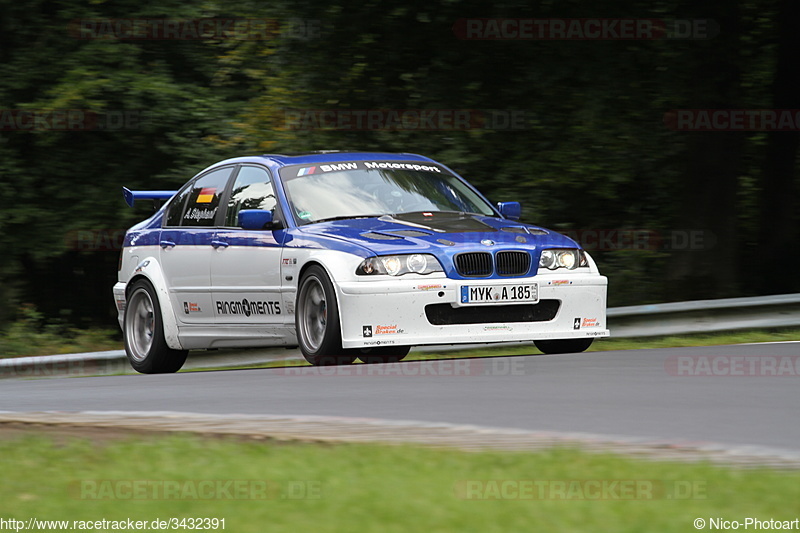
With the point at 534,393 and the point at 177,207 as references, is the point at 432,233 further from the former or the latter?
the point at 177,207

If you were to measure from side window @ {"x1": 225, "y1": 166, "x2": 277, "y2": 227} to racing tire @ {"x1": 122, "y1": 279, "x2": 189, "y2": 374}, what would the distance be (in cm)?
117

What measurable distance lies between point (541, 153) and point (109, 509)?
11.7m

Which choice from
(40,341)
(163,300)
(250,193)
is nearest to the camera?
(250,193)

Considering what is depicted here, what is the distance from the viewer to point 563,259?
33.5ft

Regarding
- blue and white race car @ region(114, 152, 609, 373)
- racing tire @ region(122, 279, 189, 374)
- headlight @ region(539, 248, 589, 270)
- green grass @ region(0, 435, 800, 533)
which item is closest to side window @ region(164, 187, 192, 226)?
blue and white race car @ region(114, 152, 609, 373)

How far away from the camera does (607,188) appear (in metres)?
16.3

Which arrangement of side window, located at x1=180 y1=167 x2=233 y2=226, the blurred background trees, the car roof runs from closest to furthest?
the car roof
side window, located at x1=180 y1=167 x2=233 y2=226
the blurred background trees

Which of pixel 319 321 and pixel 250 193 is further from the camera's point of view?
pixel 250 193

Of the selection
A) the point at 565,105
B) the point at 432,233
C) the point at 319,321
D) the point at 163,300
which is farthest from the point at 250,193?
the point at 565,105

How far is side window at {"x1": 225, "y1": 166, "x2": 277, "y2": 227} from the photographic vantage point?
10922mm

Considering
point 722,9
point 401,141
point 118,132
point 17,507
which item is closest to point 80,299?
point 118,132

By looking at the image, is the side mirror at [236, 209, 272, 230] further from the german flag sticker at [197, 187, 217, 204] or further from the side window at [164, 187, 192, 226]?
the side window at [164, 187, 192, 226]

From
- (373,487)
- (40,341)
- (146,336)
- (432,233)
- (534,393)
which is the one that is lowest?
(40,341)

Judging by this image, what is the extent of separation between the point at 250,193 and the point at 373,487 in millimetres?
6298
